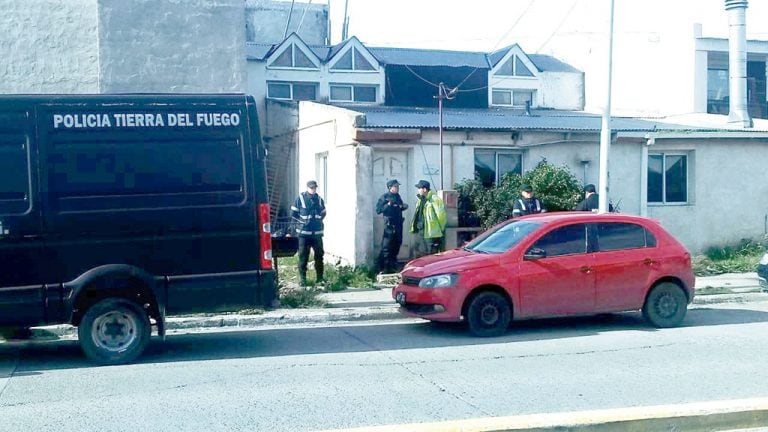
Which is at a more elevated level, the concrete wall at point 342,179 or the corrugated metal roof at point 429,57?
the corrugated metal roof at point 429,57

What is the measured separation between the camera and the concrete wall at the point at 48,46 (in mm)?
19500

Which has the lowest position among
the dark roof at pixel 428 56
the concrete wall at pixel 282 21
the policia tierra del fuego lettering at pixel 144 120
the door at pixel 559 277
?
the door at pixel 559 277

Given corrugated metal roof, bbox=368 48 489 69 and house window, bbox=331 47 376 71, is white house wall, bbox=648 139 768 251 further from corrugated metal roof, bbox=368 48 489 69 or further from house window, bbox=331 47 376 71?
corrugated metal roof, bbox=368 48 489 69

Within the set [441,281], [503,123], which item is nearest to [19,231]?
[441,281]

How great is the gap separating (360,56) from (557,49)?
1013cm

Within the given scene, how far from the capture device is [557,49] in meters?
35.2

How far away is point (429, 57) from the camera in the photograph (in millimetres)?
31078

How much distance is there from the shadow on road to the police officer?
397cm

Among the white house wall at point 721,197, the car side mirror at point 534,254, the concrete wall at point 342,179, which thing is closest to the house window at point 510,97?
the white house wall at point 721,197

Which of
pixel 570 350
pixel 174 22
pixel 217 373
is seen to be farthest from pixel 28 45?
pixel 570 350

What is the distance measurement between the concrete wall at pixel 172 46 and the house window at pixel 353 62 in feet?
25.7

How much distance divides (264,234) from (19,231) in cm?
251

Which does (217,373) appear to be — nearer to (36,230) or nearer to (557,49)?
(36,230)

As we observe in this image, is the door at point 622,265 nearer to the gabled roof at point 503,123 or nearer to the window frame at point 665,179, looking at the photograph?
the gabled roof at point 503,123
